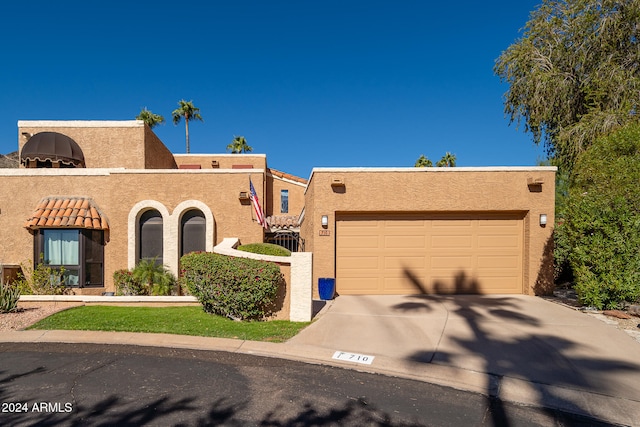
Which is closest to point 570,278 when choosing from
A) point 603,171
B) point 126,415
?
point 603,171

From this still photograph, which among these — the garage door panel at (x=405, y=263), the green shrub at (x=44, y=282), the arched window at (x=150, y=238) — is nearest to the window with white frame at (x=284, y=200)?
the arched window at (x=150, y=238)

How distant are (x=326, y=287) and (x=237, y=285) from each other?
10.7 feet

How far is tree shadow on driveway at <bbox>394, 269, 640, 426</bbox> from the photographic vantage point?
4867 millimetres

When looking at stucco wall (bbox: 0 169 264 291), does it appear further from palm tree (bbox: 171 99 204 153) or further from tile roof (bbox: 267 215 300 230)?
palm tree (bbox: 171 99 204 153)

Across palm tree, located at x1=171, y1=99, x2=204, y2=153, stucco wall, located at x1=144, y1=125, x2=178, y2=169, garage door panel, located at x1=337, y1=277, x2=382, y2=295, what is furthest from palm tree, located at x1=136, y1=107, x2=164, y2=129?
garage door panel, located at x1=337, y1=277, x2=382, y2=295

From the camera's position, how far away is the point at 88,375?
5336 millimetres

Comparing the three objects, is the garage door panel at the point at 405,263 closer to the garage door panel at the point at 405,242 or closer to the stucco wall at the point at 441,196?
the garage door panel at the point at 405,242

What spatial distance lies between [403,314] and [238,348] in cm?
431

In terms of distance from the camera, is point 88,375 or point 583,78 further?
point 583,78

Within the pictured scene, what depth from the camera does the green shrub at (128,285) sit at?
1186 centimetres

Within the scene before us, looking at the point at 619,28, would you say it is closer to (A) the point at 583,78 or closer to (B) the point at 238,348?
(A) the point at 583,78

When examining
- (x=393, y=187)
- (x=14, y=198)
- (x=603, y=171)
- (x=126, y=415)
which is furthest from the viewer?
(x=14, y=198)

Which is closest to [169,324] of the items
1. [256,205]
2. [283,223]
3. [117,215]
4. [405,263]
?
[256,205]

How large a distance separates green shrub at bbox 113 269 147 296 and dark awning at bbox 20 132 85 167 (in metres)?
6.04
